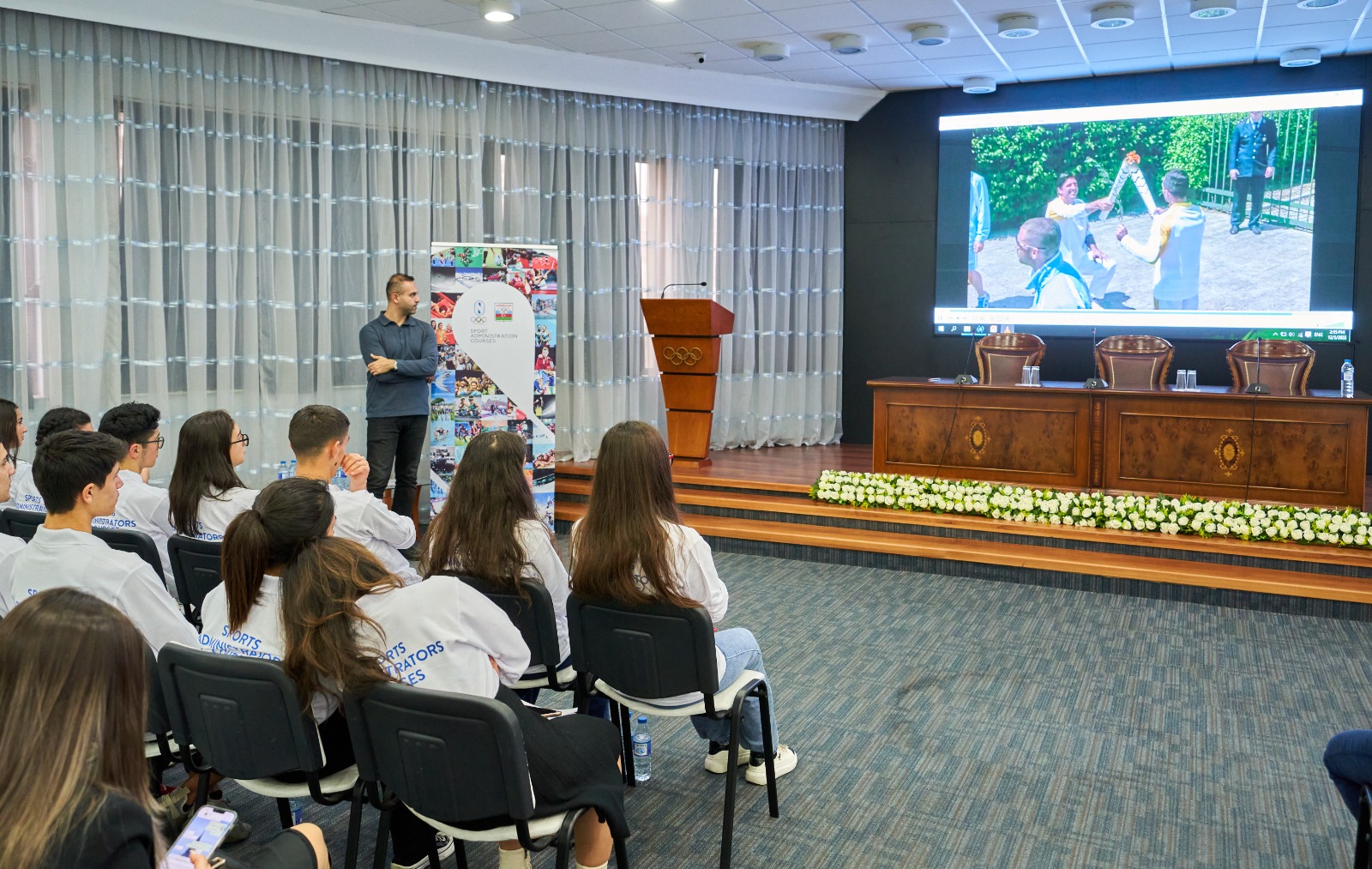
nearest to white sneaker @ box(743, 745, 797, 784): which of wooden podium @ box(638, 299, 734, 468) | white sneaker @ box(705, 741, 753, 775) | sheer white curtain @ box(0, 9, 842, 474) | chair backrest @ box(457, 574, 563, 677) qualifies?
white sneaker @ box(705, 741, 753, 775)

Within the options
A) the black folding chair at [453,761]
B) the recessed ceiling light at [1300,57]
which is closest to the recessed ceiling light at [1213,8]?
the recessed ceiling light at [1300,57]

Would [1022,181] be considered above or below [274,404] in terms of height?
above

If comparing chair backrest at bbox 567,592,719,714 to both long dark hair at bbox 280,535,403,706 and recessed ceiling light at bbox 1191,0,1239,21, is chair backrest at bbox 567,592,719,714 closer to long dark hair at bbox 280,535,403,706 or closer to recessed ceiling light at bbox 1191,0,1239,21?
long dark hair at bbox 280,535,403,706

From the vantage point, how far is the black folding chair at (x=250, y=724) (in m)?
2.25

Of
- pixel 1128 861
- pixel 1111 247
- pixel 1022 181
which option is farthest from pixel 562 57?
pixel 1128 861

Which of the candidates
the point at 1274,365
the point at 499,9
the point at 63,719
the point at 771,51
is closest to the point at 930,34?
the point at 771,51

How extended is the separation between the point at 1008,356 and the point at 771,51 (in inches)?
112

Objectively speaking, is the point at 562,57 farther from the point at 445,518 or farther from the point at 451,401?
the point at 445,518

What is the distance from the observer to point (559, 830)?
2.23 metres

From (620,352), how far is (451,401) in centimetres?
230

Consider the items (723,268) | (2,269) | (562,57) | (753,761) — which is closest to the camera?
(753,761)

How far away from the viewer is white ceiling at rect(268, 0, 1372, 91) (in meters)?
6.71

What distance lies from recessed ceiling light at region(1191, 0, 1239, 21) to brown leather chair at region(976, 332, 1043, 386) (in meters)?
2.39

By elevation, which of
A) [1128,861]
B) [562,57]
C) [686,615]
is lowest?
[1128,861]
